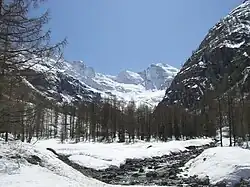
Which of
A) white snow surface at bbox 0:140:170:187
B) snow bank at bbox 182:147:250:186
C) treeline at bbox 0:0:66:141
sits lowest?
snow bank at bbox 182:147:250:186

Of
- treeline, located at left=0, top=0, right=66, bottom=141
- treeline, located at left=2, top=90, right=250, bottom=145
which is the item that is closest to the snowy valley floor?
treeline, located at left=0, top=0, right=66, bottom=141

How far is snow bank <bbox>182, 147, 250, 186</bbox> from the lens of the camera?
2719 centimetres

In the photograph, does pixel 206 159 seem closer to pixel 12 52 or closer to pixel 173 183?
pixel 173 183

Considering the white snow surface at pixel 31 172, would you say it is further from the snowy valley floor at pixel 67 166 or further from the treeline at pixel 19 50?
the treeline at pixel 19 50

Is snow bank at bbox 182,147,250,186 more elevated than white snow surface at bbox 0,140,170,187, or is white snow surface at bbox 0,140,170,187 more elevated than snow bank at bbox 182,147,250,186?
white snow surface at bbox 0,140,170,187

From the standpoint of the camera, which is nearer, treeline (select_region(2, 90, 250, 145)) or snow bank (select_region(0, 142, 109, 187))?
snow bank (select_region(0, 142, 109, 187))

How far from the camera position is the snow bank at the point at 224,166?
27188 mm

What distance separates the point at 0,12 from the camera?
12.7 m

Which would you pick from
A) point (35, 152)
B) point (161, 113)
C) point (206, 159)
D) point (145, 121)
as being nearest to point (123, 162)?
point (206, 159)

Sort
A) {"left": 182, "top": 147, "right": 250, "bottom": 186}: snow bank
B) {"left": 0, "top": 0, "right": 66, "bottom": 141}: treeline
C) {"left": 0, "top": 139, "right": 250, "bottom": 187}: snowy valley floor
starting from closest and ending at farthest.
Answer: {"left": 0, "top": 0, "right": 66, "bottom": 141}: treeline → {"left": 0, "top": 139, "right": 250, "bottom": 187}: snowy valley floor → {"left": 182, "top": 147, "right": 250, "bottom": 186}: snow bank

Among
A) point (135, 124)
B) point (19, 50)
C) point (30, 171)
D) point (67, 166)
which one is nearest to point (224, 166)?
point (67, 166)

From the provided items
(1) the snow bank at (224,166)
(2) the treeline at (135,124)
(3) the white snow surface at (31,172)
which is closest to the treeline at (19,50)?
(3) the white snow surface at (31,172)

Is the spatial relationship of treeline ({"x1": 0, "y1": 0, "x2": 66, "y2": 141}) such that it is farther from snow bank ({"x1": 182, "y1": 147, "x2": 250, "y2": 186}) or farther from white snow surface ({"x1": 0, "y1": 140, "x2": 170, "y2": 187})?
snow bank ({"x1": 182, "y1": 147, "x2": 250, "y2": 186})

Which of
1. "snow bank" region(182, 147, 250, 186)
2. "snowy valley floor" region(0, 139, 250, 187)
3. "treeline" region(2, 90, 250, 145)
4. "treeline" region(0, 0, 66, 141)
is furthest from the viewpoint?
"treeline" region(2, 90, 250, 145)
